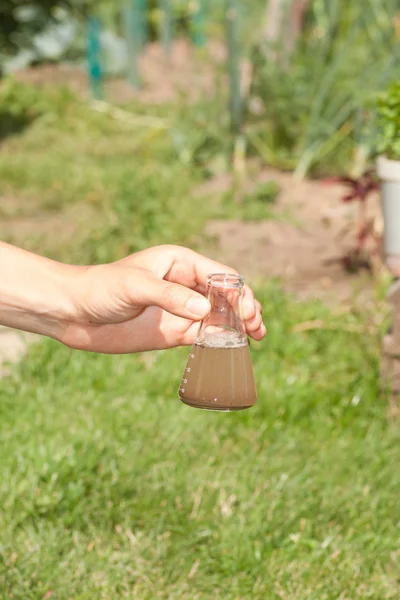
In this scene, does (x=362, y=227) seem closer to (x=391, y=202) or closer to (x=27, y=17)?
(x=391, y=202)

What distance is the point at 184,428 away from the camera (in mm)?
3410

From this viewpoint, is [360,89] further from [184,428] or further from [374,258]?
[184,428]

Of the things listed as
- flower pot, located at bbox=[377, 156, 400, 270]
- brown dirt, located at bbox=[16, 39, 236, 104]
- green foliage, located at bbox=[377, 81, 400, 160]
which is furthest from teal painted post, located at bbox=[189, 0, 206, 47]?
flower pot, located at bbox=[377, 156, 400, 270]

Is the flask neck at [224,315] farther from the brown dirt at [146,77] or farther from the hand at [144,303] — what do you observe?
the brown dirt at [146,77]

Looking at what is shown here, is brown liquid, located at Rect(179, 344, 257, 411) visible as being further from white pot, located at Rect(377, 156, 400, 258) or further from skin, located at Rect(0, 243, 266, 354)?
white pot, located at Rect(377, 156, 400, 258)

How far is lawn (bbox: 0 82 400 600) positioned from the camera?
2635mm

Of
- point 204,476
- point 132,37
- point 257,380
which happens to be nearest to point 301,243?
point 257,380

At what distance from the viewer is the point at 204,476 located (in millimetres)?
3094

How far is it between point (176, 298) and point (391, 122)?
2512 mm

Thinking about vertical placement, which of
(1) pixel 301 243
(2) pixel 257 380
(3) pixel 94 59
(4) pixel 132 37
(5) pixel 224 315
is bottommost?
(3) pixel 94 59

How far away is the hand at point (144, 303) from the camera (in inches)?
77.9

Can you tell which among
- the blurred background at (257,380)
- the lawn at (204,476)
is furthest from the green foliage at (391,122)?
the lawn at (204,476)

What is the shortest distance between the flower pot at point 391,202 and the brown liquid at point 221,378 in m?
2.09

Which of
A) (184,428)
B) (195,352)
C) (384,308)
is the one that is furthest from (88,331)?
(384,308)
